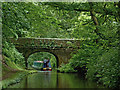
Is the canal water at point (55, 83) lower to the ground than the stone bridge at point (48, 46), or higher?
lower

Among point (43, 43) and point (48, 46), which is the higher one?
point (43, 43)

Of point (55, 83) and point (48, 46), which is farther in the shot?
point (48, 46)

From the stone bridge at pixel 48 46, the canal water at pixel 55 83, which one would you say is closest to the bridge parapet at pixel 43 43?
the stone bridge at pixel 48 46

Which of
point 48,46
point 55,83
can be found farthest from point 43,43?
point 55,83

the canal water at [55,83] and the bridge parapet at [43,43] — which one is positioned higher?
the bridge parapet at [43,43]

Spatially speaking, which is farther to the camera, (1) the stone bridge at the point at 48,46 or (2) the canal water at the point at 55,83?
(1) the stone bridge at the point at 48,46

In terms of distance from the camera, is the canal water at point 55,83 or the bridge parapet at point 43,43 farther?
the bridge parapet at point 43,43

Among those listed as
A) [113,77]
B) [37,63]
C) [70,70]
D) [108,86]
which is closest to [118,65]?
[113,77]

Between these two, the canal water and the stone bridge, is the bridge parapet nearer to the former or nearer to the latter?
the stone bridge

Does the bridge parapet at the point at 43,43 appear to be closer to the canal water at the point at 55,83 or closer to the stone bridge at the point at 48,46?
the stone bridge at the point at 48,46

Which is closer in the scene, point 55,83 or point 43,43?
point 55,83

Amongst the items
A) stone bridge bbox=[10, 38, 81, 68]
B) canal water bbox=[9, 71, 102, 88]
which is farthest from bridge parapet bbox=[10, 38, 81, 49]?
canal water bbox=[9, 71, 102, 88]

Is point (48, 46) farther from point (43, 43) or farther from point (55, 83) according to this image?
point (55, 83)

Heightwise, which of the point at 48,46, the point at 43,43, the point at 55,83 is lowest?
the point at 55,83
